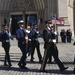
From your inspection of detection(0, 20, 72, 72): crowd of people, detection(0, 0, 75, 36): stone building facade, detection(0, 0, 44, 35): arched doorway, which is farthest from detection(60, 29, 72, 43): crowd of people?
detection(0, 20, 72, 72): crowd of people

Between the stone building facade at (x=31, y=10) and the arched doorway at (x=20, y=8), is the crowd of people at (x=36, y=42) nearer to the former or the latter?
the stone building facade at (x=31, y=10)

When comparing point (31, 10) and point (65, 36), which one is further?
point (31, 10)

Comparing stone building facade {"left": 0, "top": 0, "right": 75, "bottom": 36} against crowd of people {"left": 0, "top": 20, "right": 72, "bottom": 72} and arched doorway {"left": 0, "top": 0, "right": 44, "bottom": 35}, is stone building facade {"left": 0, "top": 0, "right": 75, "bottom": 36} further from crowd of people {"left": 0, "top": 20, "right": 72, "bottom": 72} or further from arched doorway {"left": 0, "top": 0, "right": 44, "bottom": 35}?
crowd of people {"left": 0, "top": 20, "right": 72, "bottom": 72}

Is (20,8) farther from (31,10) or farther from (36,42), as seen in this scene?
(36,42)

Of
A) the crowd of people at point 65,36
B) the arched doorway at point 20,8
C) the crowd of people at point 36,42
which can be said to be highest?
the arched doorway at point 20,8

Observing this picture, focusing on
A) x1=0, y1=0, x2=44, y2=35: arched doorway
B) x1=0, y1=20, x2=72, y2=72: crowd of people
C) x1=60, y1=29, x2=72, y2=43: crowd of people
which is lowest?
x1=60, y1=29, x2=72, y2=43: crowd of people

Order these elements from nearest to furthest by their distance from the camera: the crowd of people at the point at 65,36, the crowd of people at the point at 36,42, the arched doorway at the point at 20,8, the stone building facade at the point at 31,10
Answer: the crowd of people at the point at 36,42 < the crowd of people at the point at 65,36 < the stone building facade at the point at 31,10 < the arched doorway at the point at 20,8

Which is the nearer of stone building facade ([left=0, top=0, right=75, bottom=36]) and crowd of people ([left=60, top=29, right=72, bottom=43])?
crowd of people ([left=60, top=29, right=72, bottom=43])

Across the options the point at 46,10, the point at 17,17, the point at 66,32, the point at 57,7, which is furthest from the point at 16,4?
the point at 66,32

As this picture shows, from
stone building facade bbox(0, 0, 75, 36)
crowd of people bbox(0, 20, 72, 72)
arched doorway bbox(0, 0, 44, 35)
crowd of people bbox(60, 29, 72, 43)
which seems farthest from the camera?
arched doorway bbox(0, 0, 44, 35)

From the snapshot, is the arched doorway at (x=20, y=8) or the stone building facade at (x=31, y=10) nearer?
the stone building facade at (x=31, y=10)

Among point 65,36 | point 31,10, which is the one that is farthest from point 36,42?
point 31,10

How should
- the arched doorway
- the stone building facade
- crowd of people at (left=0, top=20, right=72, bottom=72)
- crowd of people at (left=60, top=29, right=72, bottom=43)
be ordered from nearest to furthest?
crowd of people at (left=0, top=20, right=72, bottom=72), crowd of people at (left=60, top=29, right=72, bottom=43), the stone building facade, the arched doorway

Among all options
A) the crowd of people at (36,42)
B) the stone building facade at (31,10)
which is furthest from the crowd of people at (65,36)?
the crowd of people at (36,42)
